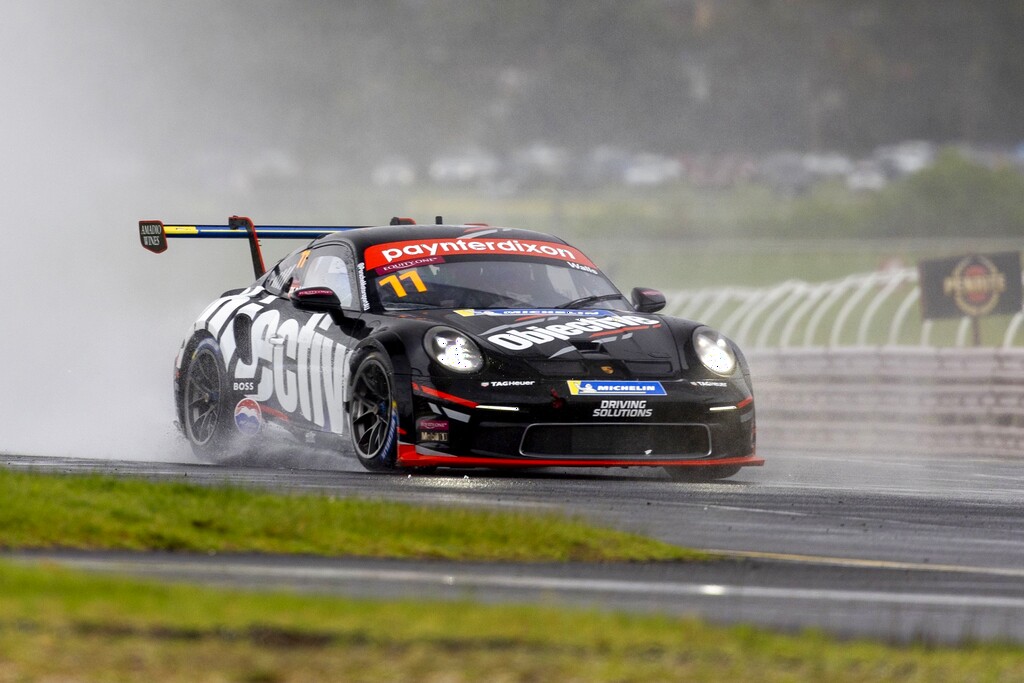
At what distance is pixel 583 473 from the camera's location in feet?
32.9

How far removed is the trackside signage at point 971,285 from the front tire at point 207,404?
314 inches

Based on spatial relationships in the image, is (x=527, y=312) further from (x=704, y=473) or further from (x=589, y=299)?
(x=704, y=473)

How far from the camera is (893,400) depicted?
1545cm

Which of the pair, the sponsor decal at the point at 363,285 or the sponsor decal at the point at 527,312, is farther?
the sponsor decal at the point at 363,285

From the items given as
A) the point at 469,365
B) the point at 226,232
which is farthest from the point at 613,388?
the point at 226,232

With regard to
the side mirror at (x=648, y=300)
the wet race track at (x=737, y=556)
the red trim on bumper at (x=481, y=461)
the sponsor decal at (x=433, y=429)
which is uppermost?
the side mirror at (x=648, y=300)

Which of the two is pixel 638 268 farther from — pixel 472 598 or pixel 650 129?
pixel 472 598

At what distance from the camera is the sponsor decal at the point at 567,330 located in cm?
918

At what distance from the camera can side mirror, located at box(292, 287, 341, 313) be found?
385 inches

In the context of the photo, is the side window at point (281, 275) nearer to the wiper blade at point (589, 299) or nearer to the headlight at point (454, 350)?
the wiper blade at point (589, 299)

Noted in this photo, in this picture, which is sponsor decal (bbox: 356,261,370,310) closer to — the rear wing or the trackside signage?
the rear wing

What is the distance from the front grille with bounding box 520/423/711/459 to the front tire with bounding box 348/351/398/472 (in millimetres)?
652

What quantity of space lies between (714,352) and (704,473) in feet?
2.12

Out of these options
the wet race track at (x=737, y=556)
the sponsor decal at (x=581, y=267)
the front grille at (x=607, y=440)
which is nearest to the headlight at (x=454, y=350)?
the front grille at (x=607, y=440)
